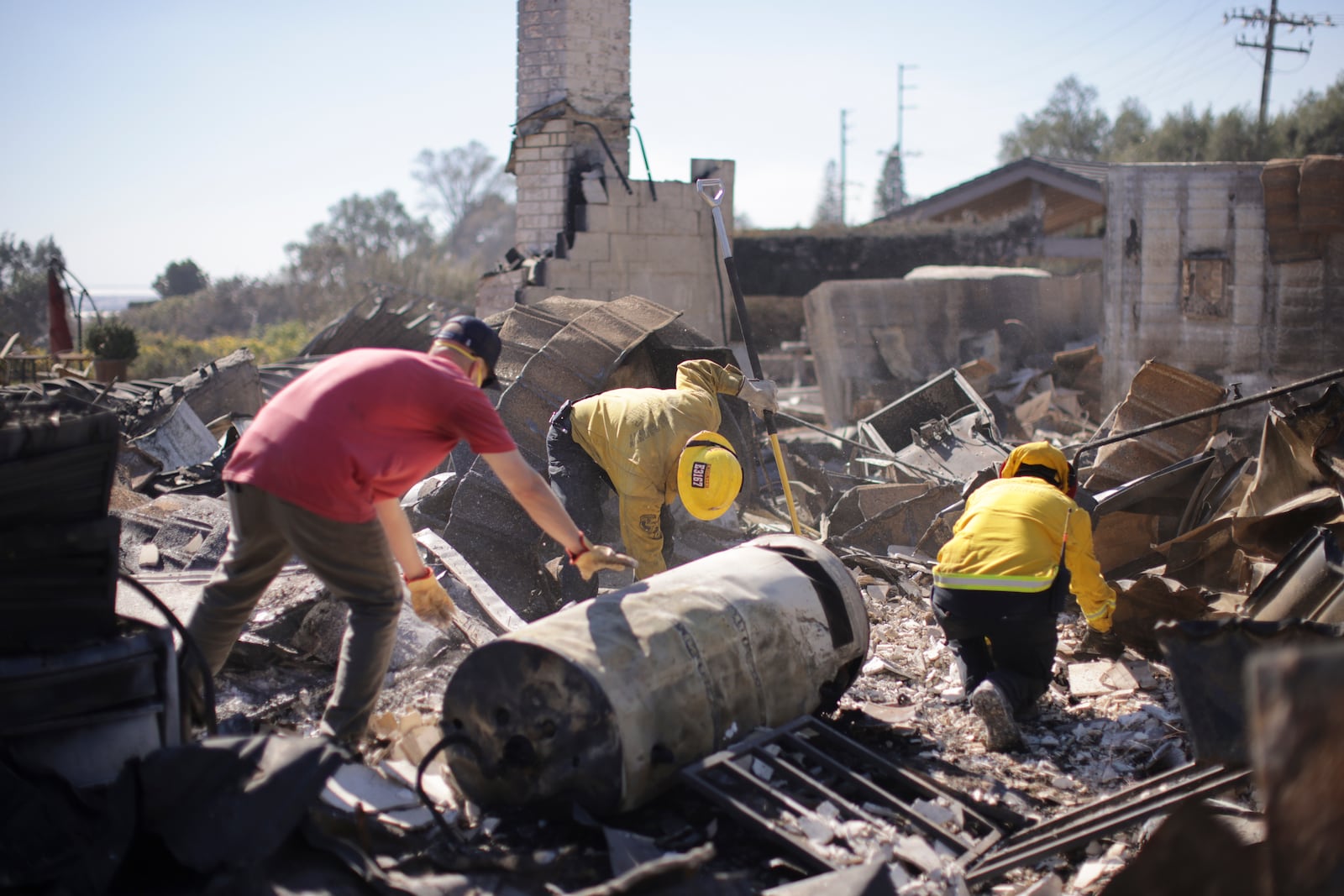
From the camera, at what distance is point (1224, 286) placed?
8.80m

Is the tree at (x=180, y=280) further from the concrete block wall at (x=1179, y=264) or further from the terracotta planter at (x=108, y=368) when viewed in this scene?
the concrete block wall at (x=1179, y=264)

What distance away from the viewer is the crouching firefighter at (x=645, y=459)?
4016mm

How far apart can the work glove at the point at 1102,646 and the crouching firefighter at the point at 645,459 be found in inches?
72.2

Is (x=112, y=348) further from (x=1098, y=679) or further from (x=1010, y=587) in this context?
(x=1098, y=679)

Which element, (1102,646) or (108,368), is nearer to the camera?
(1102,646)

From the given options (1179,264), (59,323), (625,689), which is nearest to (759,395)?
(625,689)

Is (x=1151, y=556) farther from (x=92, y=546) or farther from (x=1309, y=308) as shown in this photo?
(x=92, y=546)

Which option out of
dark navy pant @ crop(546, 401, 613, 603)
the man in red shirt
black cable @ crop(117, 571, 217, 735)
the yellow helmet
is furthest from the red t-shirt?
dark navy pant @ crop(546, 401, 613, 603)

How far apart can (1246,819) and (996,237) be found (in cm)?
1864

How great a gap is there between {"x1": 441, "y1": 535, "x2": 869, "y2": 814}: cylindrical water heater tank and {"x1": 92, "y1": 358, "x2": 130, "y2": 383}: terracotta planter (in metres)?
10.6

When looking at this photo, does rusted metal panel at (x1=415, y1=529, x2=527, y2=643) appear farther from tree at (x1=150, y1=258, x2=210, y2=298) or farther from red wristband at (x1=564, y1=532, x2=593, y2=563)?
tree at (x1=150, y1=258, x2=210, y2=298)

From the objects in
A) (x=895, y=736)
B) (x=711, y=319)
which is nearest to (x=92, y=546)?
(x=895, y=736)

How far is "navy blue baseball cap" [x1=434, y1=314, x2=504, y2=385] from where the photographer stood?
3.23 metres

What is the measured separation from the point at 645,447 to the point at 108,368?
10.1 m
